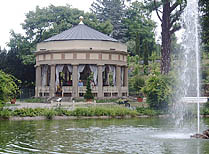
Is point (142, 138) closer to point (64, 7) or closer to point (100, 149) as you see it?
point (100, 149)

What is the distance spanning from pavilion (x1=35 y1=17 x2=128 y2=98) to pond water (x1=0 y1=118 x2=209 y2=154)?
795 inches

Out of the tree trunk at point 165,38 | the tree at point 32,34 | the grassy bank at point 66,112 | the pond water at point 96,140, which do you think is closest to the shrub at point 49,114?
the grassy bank at point 66,112

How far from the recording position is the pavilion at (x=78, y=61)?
42.4 metres

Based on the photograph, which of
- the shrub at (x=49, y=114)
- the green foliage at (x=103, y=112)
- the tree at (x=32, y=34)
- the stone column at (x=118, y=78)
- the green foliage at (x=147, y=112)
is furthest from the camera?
the tree at (x=32, y=34)

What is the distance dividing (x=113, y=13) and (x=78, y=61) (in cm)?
4249

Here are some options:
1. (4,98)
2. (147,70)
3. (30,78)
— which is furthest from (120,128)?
(147,70)

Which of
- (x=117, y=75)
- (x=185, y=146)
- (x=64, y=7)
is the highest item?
(x=64, y=7)

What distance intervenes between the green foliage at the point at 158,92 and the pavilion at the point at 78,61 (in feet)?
39.4

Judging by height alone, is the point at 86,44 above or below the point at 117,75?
above

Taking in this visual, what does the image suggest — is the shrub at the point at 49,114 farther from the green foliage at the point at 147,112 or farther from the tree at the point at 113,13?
the tree at the point at 113,13

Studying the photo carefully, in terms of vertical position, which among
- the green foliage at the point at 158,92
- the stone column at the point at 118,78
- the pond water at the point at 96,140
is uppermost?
the stone column at the point at 118,78

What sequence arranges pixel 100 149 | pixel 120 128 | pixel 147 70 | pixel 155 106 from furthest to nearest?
pixel 147 70, pixel 155 106, pixel 120 128, pixel 100 149

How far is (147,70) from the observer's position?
208 feet

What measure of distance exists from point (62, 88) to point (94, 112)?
1475 cm
